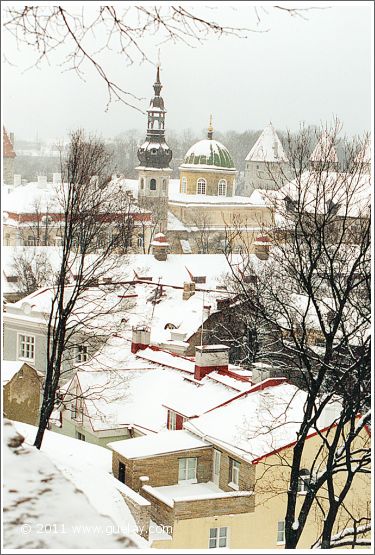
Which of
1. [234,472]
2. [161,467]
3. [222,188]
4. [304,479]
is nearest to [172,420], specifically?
[161,467]

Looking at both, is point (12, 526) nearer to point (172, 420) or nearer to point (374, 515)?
point (374, 515)

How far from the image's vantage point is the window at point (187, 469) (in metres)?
4.75

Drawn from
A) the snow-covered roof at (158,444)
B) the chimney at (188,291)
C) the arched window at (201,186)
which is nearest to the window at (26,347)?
the chimney at (188,291)

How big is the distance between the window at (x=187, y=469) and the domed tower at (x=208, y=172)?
Result: 1156cm

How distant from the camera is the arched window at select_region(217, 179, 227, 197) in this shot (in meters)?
16.4

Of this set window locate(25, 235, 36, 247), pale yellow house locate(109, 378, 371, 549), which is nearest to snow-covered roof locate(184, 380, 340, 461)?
pale yellow house locate(109, 378, 371, 549)

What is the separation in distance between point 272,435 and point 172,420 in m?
1.61

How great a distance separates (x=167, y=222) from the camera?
49.0 ft

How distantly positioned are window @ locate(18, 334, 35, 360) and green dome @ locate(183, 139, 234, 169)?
8974 mm

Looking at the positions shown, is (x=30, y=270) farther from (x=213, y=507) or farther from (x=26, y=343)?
(x=213, y=507)

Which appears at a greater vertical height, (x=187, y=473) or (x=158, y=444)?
(x=158, y=444)

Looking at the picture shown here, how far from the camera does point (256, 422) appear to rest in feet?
14.7

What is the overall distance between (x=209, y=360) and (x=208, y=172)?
10947 millimetres

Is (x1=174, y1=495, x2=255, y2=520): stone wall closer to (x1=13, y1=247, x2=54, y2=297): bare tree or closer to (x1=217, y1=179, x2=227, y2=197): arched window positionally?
(x1=13, y1=247, x2=54, y2=297): bare tree
